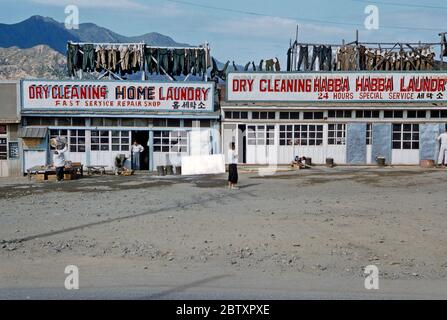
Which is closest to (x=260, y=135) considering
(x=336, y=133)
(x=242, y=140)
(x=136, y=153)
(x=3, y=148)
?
(x=242, y=140)

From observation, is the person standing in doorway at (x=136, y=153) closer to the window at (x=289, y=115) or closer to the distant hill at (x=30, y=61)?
the window at (x=289, y=115)

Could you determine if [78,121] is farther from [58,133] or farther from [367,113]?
[367,113]

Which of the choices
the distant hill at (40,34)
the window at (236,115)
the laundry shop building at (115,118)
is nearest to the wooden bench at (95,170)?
the laundry shop building at (115,118)

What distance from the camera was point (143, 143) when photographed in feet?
87.1

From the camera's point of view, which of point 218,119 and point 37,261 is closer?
point 37,261

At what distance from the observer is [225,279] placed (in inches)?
309

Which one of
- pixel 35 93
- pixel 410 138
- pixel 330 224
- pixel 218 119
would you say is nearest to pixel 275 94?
pixel 218 119

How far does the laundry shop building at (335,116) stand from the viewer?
25297 mm

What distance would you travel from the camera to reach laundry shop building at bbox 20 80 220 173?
25.7 m

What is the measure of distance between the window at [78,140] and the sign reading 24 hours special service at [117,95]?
3.91 ft

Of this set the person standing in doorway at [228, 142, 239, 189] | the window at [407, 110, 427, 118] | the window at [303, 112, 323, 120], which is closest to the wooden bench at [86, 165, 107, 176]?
the person standing in doorway at [228, 142, 239, 189]

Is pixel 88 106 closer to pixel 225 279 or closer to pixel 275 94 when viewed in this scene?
pixel 275 94

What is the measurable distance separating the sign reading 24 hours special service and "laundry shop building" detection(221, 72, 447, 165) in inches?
64.6
